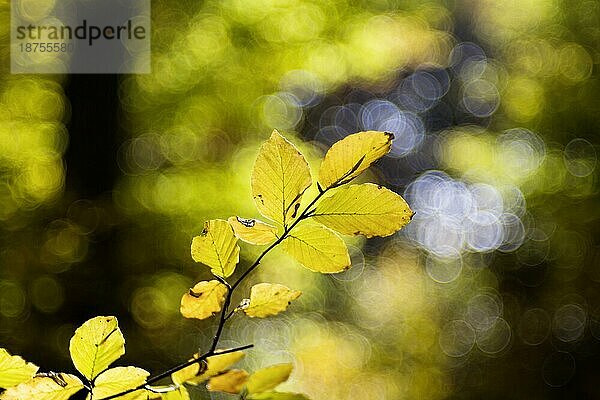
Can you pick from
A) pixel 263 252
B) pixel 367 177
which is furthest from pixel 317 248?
pixel 367 177

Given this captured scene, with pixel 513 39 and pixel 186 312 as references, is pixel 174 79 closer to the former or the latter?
pixel 513 39

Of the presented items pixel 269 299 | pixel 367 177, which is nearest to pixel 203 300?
pixel 269 299

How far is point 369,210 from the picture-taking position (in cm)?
13

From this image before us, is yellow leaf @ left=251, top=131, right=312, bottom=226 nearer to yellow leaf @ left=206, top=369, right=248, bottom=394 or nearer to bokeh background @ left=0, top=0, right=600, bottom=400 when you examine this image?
yellow leaf @ left=206, top=369, right=248, bottom=394

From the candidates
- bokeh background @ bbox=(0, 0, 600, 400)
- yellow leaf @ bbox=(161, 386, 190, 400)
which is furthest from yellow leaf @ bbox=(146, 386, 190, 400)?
bokeh background @ bbox=(0, 0, 600, 400)

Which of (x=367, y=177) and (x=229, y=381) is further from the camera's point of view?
(x=367, y=177)

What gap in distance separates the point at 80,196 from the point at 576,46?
1.86 metres

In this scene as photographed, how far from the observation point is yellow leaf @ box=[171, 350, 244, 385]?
5.4 inches

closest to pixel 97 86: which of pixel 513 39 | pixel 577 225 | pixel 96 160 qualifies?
pixel 96 160

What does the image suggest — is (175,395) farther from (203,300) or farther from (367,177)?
(367,177)

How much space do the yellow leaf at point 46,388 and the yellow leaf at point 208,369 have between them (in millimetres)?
23

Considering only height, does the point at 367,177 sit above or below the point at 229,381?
below

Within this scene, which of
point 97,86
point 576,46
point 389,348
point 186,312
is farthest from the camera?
point 389,348

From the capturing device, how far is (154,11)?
5.94 ft
